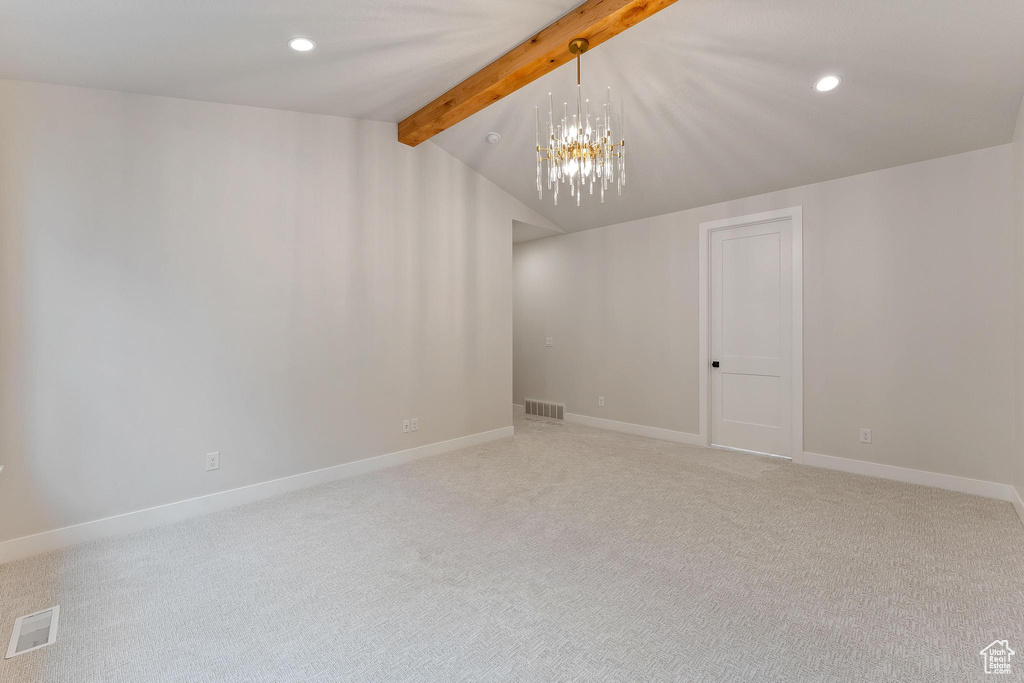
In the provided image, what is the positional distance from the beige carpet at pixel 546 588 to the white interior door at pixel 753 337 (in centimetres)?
102

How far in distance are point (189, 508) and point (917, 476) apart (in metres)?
5.44

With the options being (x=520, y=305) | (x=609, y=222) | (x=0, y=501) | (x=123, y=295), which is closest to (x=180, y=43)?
(x=123, y=295)

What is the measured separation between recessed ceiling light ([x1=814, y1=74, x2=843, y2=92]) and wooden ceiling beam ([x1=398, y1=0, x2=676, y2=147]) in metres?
1.32

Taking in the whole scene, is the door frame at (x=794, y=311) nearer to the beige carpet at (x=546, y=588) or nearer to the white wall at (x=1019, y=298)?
the beige carpet at (x=546, y=588)

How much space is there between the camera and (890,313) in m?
3.80

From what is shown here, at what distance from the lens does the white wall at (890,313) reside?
339 cm

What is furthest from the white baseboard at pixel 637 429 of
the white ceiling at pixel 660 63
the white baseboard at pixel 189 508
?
the white ceiling at pixel 660 63

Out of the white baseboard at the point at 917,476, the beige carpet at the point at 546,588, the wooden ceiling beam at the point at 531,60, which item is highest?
the wooden ceiling beam at the point at 531,60

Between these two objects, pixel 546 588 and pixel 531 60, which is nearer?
pixel 546 588

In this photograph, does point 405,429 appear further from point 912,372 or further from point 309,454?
point 912,372

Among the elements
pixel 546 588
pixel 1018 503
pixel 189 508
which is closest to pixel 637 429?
pixel 1018 503

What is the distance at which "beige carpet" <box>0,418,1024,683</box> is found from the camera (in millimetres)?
1774

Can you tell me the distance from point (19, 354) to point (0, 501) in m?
0.83

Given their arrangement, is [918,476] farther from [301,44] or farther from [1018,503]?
[301,44]
